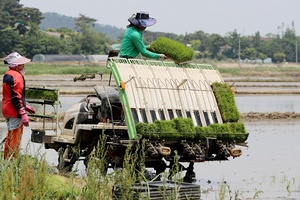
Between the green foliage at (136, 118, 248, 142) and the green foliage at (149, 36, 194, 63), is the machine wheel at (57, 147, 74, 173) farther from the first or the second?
the green foliage at (149, 36, 194, 63)

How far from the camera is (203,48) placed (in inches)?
6412

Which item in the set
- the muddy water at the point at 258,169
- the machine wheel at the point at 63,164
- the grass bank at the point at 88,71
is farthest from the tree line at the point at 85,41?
the machine wheel at the point at 63,164

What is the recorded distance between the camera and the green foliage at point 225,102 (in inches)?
533

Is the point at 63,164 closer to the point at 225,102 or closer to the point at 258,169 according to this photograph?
the point at 225,102

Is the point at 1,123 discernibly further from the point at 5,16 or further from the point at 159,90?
the point at 5,16

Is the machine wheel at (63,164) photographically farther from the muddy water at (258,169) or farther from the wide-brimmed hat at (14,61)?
the wide-brimmed hat at (14,61)

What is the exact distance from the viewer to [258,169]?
15.8 m

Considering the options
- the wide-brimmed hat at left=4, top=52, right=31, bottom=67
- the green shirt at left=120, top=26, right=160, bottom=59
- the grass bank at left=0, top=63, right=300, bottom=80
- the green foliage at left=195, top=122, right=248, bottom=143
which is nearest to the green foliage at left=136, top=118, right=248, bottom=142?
the green foliage at left=195, top=122, right=248, bottom=143

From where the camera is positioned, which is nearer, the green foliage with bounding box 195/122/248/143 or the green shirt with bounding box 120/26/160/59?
the green foliage with bounding box 195/122/248/143

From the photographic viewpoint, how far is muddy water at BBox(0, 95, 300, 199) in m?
12.8

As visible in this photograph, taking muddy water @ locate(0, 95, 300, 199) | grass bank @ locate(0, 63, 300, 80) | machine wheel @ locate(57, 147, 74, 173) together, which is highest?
machine wheel @ locate(57, 147, 74, 173)

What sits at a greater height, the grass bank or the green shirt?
the green shirt

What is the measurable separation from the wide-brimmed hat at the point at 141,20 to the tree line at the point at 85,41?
64296 millimetres

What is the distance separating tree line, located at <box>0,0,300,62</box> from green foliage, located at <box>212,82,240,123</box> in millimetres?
64121
